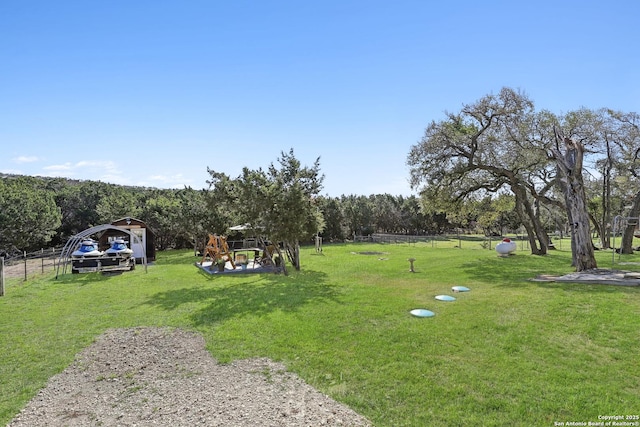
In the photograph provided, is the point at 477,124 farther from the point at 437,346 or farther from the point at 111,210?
the point at 111,210

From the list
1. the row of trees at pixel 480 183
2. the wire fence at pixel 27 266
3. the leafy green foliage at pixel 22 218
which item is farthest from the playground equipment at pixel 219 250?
the leafy green foliage at pixel 22 218

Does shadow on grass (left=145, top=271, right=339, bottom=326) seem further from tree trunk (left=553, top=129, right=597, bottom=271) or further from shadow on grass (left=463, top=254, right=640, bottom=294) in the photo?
tree trunk (left=553, top=129, right=597, bottom=271)

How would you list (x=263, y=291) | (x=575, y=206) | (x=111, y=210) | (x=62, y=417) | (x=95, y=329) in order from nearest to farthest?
(x=62, y=417) < (x=95, y=329) < (x=263, y=291) < (x=575, y=206) < (x=111, y=210)

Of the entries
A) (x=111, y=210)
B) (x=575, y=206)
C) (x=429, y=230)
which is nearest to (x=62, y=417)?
(x=575, y=206)

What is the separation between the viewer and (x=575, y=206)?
1445cm

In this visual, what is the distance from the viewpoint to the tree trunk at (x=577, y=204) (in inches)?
545

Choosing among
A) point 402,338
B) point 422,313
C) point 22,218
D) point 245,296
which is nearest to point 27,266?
point 22,218

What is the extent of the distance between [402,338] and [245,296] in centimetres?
658

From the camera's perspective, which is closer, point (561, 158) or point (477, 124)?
point (561, 158)

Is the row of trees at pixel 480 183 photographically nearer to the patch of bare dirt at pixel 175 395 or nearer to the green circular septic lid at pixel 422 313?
the green circular septic lid at pixel 422 313

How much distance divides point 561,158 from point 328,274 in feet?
36.3

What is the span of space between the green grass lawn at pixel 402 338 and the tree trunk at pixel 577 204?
2668 millimetres

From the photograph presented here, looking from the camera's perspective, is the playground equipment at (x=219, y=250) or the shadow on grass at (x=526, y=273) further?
the playground equipment at (x=219, y=250)

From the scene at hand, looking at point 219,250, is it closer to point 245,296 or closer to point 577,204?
point 245,296
